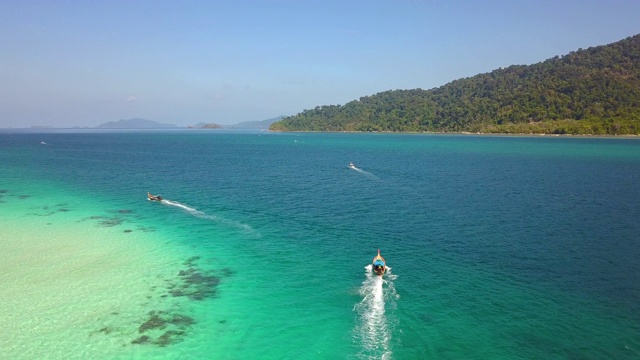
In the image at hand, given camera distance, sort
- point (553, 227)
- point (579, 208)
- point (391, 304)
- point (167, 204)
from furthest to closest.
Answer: point (167, 204), point (579, 208), point (553, 227), point (391, 304)

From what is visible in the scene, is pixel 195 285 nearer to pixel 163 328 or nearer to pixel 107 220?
pixel 163 328

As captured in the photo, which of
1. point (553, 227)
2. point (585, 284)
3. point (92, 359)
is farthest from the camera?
point (553, 227)

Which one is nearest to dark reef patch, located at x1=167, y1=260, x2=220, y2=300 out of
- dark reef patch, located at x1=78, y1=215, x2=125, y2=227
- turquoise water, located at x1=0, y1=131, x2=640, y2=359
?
turquoise water, located at x1=0, y1=131, x2=640, y2=359

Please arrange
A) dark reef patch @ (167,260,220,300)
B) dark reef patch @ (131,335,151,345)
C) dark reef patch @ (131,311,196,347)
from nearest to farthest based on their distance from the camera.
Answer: dark reef patch @ (131,335,151,345), dark reef patch @ (131,311,196,347), dark reef patch @ (167,260,220,300)

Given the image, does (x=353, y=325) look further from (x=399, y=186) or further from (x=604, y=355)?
(x=399, y=186)

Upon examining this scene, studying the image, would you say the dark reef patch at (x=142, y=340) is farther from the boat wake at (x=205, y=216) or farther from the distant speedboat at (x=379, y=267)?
the boat wake at (x=205, y=216)

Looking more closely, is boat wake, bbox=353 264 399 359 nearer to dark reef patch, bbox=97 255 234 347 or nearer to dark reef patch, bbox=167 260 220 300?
dark reef patch, bbox=97 255 234 347

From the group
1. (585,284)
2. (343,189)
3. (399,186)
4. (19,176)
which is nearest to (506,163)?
(399,186)
